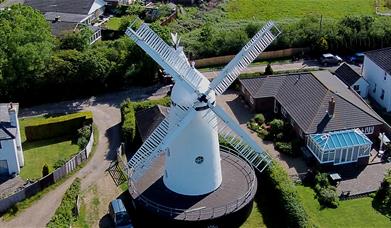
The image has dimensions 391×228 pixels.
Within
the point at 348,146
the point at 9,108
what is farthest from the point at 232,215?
the point at 9,108

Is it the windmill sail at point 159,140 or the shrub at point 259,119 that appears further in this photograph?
the shrub at point 259,119

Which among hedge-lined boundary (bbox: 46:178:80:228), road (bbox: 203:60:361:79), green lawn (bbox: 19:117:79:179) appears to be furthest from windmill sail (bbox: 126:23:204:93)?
road (bbox: 203:60:361:79)

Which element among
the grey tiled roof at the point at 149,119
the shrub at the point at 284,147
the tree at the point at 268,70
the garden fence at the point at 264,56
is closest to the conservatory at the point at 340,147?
the shrub at the point at 284,147

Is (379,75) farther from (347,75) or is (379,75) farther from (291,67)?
(291,67)

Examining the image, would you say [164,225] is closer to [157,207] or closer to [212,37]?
[157,207]

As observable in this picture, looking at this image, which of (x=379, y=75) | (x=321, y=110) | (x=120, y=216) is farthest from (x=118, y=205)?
(x=379, y=75)

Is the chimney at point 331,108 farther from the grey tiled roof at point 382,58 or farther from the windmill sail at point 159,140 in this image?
the windmill sail at point 159,140
